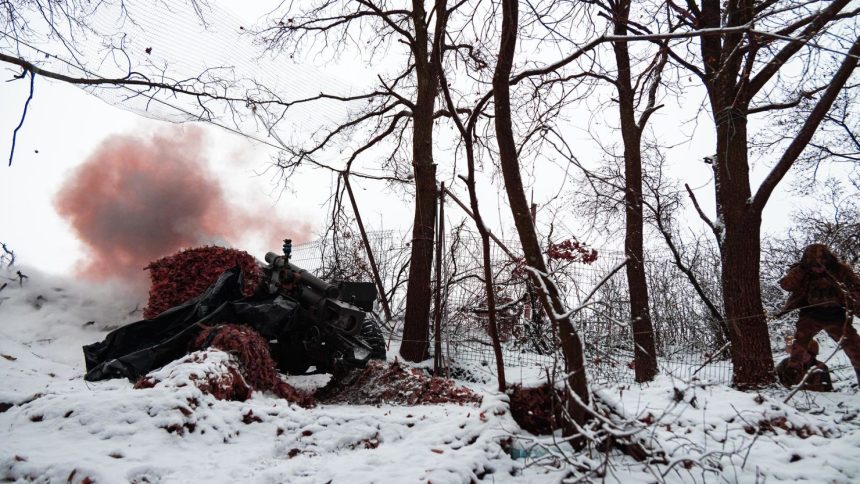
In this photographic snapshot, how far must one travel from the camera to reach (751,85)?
18.4 ft

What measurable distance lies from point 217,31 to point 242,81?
0.82 m

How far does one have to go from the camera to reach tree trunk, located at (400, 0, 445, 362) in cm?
757

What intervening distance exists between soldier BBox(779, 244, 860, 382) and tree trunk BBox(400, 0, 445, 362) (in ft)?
15.5

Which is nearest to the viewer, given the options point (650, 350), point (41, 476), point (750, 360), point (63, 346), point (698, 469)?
point (41, 476)

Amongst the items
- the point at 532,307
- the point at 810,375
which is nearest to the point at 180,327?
the point at 532,307

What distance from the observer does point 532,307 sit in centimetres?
815

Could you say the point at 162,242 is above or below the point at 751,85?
below

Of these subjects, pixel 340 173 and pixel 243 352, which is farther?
pixel 340 173

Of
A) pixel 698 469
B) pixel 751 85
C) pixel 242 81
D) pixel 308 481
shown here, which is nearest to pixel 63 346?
pixel 242 81

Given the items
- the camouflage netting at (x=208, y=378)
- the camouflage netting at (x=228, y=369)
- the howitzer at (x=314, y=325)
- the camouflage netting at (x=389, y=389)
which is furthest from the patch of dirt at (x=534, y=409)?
the howitzer at (x=314, y=325)

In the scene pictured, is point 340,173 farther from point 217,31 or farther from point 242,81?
point 217,31

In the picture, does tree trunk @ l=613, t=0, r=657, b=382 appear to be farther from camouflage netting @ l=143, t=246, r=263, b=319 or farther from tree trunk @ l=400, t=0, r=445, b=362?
camouflage netting @ l=143, t=246, r=263, b=319

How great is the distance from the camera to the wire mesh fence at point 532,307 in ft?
25.1

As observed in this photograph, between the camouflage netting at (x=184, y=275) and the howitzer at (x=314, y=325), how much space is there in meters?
1.95
